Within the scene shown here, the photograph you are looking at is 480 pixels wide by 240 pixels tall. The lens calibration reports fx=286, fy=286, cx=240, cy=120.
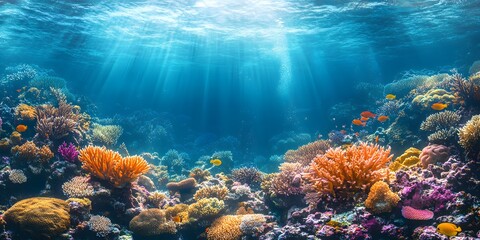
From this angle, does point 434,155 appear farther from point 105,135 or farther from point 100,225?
point 105,135

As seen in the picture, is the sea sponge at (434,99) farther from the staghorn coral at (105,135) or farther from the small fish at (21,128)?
the small fish at (21,128)

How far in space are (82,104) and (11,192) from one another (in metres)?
18.2

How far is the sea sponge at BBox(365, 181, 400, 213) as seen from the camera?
493 cm

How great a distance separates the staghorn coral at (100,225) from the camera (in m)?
6.11

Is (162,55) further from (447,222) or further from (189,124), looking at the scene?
(447,222)

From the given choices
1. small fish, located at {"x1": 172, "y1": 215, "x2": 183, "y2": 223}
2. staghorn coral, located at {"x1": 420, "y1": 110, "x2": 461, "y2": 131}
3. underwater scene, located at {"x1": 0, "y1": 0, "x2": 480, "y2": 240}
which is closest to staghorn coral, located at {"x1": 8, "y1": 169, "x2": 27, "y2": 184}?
underwater scene, located at {"x1": 0, "y1": 0, "x2": 480, "y2": 240}

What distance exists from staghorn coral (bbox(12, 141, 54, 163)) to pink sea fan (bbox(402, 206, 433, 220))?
29.1ft

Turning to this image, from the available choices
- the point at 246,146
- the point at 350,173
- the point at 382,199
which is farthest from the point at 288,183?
the point at 246,146

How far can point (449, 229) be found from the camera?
165 inches

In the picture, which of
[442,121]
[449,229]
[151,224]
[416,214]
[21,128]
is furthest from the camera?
[442,121]

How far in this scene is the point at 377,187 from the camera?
16.4ft

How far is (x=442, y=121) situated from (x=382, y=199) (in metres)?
6.91

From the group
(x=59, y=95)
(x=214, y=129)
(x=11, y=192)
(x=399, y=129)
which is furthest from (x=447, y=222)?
(x=214, y=129)

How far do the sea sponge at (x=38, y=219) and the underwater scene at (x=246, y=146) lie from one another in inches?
1.1
